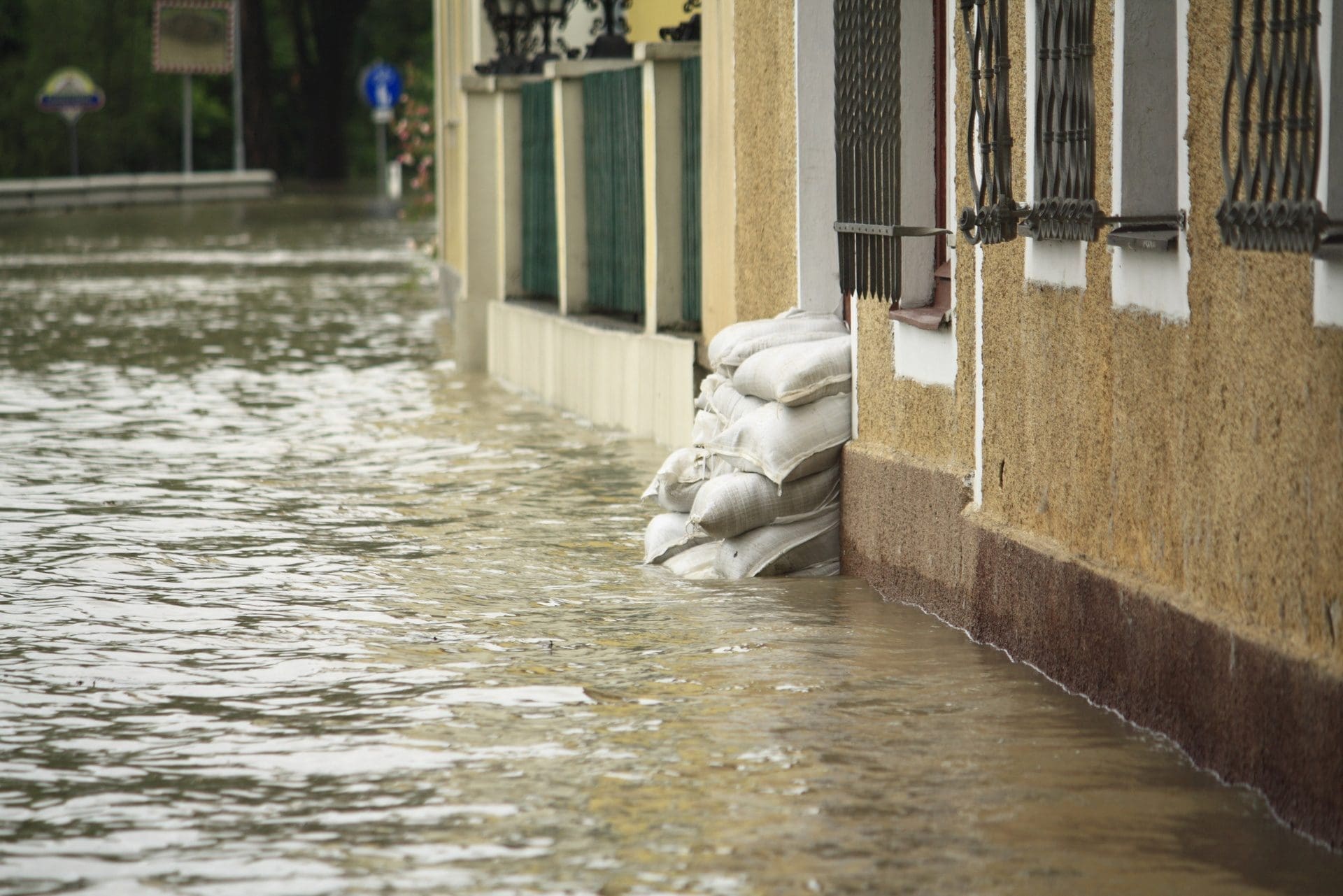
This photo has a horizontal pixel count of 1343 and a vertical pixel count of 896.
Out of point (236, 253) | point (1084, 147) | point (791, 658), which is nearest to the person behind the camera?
point (1084, 147)

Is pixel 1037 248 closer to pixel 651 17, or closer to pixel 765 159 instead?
pixel 765 159

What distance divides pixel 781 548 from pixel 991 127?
217cm

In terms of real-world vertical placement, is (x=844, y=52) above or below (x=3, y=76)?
below

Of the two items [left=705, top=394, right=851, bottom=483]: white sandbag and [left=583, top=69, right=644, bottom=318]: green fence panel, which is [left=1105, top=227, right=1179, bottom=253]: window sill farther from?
[left=583, top=69, right=644, bottom=318]: green fence panel

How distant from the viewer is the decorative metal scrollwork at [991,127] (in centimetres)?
684

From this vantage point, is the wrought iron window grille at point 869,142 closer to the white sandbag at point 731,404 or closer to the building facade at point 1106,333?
the building facade at point 1106,333

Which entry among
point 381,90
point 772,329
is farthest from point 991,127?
point 381,90

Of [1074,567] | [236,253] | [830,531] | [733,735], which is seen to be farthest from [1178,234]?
[236,253]

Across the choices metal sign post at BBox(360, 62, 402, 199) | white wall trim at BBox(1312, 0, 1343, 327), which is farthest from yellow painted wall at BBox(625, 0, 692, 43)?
metal sign post at BBox(360, 62, 402, 199)

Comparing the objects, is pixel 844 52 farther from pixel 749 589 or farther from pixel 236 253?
pixel 236 253

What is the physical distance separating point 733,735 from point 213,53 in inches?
2152

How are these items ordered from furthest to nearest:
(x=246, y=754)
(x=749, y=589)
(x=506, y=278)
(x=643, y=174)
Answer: (x=506, y=278) → (x=643, y=174) → (x=749, y=589) → (x=246, y=754)

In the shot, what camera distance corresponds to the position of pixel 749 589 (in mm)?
8289

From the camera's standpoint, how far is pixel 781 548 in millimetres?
8609
